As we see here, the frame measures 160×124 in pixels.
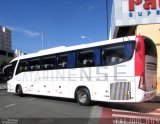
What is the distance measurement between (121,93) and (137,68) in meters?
1.30

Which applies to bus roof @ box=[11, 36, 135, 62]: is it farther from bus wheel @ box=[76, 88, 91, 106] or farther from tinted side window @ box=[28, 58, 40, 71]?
bus wheel @ box=[76, 88, 91, 106]

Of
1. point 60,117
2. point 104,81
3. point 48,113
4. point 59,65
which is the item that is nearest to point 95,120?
point 60,117

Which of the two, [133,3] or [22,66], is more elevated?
[133,3]

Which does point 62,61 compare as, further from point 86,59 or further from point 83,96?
Result: point 83,96

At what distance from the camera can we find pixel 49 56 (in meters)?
18.0

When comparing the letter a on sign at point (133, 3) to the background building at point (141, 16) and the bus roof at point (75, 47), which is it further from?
the bus roof at point (75, 47)

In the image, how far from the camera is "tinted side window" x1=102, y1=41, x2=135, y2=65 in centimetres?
1291

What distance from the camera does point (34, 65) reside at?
19.5 metres

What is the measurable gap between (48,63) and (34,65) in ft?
5.79

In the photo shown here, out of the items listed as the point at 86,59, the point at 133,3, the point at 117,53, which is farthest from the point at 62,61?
the point at 133,3

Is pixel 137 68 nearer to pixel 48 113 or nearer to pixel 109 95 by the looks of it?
pixel 109 95

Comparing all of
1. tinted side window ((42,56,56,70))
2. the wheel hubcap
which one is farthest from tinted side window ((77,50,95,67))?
tinted side window ((42,56,56,70))

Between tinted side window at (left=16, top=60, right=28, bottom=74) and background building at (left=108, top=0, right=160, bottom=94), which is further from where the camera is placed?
background building at (left=108, top=0, right=160, bottom=94)

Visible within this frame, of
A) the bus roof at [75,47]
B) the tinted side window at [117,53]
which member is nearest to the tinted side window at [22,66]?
the bus roof at [75,47]
